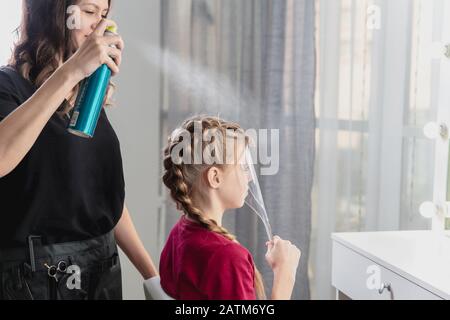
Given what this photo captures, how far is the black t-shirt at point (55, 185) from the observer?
1001mm

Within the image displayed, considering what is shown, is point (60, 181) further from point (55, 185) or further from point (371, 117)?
point (371, 117)

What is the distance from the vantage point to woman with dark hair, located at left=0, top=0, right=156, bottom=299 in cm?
99

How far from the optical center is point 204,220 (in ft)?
3.18

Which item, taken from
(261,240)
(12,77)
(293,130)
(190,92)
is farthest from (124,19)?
(261,240)

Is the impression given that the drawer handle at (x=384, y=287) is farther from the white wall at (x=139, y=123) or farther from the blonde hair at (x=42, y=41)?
the blonde hair at (x=42, y=41)

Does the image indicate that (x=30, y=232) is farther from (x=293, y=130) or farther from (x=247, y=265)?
(x=293, y=130)

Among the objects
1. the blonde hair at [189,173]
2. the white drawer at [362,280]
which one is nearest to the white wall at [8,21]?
the blonde hair at [189,173]

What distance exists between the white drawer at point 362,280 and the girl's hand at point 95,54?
65 cm

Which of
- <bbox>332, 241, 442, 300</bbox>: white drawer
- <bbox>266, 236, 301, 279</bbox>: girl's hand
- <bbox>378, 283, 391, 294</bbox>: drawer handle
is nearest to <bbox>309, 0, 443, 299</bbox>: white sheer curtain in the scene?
<bbox>332, 241, 442, 300</bbox>: white drawer

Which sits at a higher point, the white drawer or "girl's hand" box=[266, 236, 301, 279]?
"girl's hand" box=[266, 236, 301, 279]

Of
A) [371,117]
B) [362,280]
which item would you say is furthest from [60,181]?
[371,117]

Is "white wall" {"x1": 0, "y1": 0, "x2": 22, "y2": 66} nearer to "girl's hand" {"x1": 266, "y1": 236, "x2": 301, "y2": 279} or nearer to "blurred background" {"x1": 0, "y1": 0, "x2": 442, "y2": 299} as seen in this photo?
"blurred background" {"x1": 0, "y1": 0, "x2": 442, "y2": 299}

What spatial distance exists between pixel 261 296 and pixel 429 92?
82 centimetres
